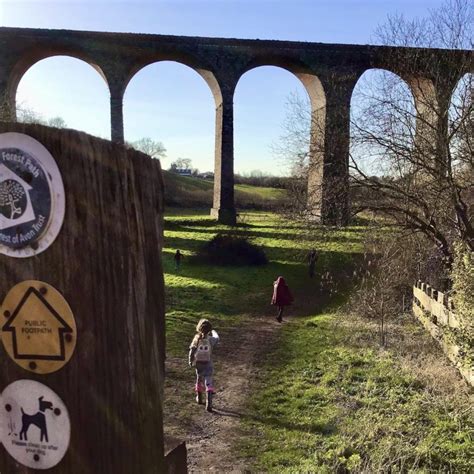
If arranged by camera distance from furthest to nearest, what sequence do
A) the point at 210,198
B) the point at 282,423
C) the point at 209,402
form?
the point at 210,198
the point at 209,402
the point at 282,423

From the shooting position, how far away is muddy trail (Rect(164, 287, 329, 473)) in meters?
5.32

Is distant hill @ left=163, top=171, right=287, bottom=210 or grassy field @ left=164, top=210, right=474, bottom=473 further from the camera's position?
distant hill @ left=163, top=171, right=287, bottom=210

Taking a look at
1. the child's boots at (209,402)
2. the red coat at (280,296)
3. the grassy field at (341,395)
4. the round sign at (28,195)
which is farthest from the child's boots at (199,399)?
the round sign at (28,195)

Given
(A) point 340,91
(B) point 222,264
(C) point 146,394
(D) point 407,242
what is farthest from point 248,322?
(A) point 340,91

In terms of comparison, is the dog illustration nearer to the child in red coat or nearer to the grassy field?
the grassy field

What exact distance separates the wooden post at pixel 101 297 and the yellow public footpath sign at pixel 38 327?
0.05 feet

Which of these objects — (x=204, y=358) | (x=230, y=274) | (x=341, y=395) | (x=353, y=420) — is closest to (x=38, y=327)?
(x=353, y=420)

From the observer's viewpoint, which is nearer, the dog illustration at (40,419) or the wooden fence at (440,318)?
the dog illustration at (40,419)

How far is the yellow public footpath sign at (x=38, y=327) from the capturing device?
1.10 m

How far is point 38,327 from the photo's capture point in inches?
43.5

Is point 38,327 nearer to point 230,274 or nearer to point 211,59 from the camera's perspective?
point 230,274

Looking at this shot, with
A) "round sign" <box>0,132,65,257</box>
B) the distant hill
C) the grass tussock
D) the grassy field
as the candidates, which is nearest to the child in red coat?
the grassy field

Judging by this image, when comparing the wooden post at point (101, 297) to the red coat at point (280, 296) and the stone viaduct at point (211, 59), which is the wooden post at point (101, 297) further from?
the stone viaduct at point (211, 59)

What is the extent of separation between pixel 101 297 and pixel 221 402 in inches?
243
